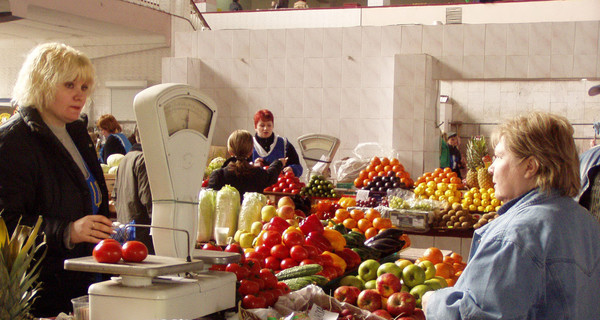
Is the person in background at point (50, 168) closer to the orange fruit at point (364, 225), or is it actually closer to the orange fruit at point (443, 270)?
the orange fruit at point (443, 270)

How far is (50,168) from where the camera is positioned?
232 cm

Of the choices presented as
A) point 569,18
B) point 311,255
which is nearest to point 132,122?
point 569,18

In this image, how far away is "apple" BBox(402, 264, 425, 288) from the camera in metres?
2.65

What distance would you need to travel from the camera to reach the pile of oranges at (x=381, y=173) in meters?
6.21

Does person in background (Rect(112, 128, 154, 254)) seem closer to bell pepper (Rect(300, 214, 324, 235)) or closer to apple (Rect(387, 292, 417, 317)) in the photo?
bell pepper (Rect(300, 214, 324, 235))

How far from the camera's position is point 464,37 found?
316 inches

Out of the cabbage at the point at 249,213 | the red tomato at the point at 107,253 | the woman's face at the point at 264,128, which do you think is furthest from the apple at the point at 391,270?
the woman's face at the point at 264,128

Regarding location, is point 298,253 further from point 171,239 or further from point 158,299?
point 158,299

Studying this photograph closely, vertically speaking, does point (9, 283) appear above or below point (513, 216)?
below

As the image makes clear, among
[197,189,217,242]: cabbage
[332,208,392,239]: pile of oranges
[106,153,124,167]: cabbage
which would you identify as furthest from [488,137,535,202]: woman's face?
[106,153,124,167]: cabbage

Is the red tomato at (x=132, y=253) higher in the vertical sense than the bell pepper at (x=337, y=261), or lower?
higher

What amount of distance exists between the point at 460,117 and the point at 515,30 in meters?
5.82

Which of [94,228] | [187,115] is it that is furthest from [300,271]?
[187,115]

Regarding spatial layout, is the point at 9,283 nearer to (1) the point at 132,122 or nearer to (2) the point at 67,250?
(2) the point at 67,250
